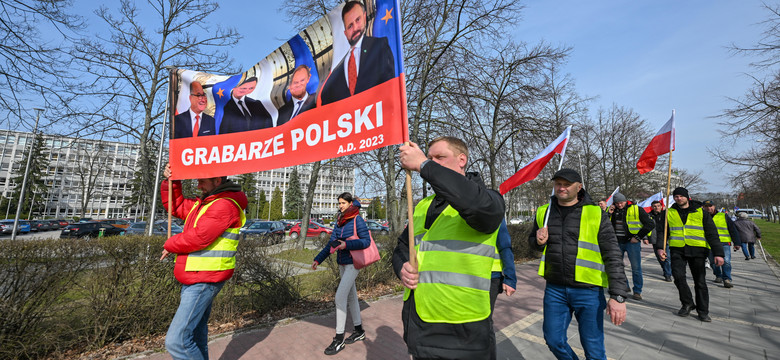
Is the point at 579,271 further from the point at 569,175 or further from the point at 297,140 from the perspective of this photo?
the point at 297,140

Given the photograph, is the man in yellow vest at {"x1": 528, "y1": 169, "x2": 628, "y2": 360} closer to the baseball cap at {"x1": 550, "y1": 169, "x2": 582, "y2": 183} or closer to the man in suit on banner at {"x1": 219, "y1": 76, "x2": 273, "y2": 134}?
the baseball cap at {"x1": 550, "y1": 169, "x2": 582, "y2": 183}

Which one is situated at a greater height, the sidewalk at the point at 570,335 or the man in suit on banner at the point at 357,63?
the man in suit on banner at the point at 357,63

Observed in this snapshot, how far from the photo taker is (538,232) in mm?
3248

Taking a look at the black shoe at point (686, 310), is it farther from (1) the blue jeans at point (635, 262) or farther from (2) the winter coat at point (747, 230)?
(2) the winter coat at point (747, 230)

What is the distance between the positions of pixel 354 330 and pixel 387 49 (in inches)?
143

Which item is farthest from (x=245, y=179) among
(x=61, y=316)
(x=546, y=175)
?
(x=61, y=316)

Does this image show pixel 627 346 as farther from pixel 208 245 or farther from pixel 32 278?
pixel 32 278

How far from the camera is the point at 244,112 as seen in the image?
3201 millimetres

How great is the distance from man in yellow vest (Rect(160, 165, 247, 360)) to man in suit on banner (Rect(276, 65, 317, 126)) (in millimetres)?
824

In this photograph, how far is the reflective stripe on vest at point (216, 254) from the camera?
8.93ft

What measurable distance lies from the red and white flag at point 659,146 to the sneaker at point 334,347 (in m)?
6.02

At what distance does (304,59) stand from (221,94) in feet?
3.71

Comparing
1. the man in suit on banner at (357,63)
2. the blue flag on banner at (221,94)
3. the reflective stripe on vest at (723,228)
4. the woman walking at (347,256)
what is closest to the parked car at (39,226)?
the woman walking at (347,256)

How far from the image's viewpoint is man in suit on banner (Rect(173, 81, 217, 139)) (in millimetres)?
3443
